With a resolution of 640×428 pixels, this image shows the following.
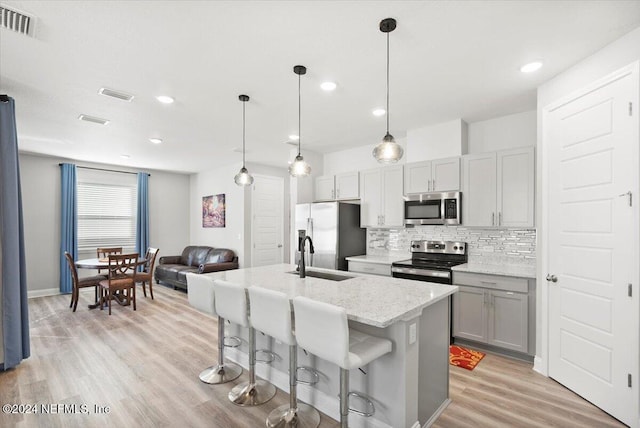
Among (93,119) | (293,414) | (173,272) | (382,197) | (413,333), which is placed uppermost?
(93,119)

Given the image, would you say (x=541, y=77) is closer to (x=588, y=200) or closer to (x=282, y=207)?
(x=588, y=200)

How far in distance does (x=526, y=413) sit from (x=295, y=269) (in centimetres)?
229

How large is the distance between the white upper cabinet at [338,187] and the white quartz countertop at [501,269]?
1.97 m

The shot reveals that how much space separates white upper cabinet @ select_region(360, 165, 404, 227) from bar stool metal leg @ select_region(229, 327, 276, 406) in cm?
271

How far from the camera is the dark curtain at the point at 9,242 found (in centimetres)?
297

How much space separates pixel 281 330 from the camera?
2092 mm

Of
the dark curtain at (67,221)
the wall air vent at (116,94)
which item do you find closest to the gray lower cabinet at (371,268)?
the wall air vent at (116,94)

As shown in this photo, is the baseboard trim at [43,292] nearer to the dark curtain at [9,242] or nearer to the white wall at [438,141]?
the dark curtain at [9,242]

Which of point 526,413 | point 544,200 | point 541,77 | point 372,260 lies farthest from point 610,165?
point 372,260

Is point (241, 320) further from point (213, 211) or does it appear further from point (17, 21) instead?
point (213, 211)

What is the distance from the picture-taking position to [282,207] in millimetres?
7363

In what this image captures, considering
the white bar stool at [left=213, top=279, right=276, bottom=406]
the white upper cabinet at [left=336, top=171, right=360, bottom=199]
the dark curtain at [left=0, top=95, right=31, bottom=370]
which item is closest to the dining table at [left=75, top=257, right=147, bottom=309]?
the dark curtain at [left=0, top=95, right=31, bottom=370]

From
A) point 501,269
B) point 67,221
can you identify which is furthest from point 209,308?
point 67,221

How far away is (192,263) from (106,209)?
7.33 ft
